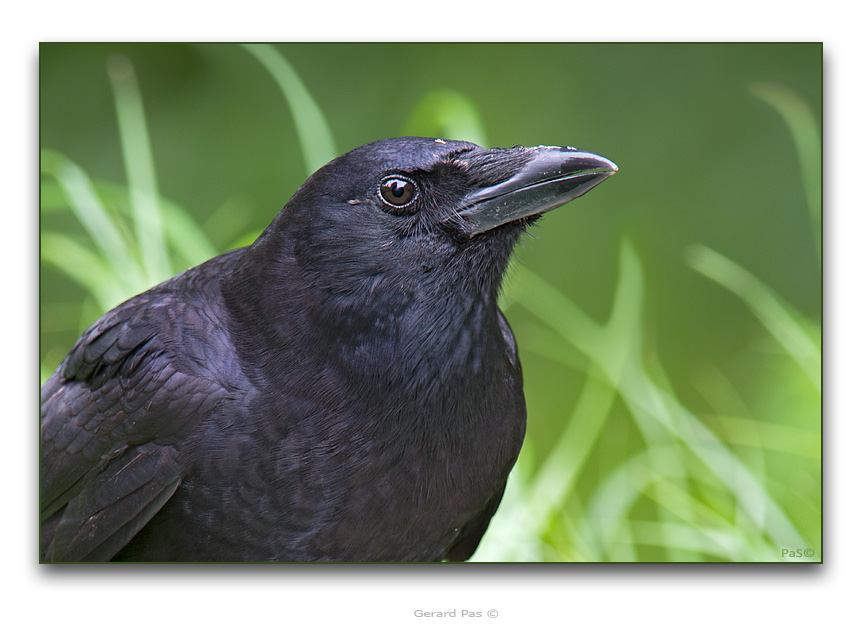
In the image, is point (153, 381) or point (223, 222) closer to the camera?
point (153, 381)

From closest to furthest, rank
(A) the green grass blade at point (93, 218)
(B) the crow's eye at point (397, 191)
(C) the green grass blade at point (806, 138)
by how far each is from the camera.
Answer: (B) the crow's eye at point (397, 191)
(C) the green grass blade at point (806, 138)
(A) the green grass blade at point (93, 218)

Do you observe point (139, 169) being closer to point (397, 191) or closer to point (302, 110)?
point (302, 110)

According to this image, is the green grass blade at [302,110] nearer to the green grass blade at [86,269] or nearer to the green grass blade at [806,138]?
the green grass blade at [86,269]

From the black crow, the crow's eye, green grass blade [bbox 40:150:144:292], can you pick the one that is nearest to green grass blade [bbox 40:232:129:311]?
green grass blade [bbox 40:150:144:292]

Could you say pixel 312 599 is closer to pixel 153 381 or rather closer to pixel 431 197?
pixel 153 381

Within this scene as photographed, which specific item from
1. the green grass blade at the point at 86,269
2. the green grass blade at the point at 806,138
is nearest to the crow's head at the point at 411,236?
the green grass blade at the point at 806,138

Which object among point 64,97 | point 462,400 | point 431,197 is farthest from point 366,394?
point 64,97
